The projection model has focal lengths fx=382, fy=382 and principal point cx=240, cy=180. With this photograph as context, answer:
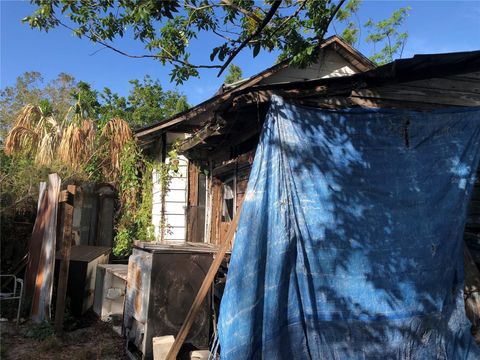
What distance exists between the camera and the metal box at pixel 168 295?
4.79 metres

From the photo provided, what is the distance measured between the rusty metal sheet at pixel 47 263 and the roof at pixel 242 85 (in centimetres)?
327

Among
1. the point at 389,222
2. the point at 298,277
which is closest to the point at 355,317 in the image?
the point at 298,277

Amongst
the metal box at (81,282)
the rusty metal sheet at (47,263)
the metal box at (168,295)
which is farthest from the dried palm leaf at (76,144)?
the metal box at (168,295)

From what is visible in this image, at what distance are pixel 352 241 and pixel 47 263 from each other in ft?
16.5

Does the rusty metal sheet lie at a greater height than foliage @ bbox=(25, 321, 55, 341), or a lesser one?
greater

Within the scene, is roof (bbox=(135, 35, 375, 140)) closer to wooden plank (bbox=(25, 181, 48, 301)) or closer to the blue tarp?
wooden plank (bbox=(25, 181, 48, 301))

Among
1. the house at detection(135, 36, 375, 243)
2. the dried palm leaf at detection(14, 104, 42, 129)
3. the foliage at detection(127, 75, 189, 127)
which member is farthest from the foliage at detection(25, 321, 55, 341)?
the foliage at detection(127, 75, 189, 127)

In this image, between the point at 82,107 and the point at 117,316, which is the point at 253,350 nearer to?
the point at 117,316

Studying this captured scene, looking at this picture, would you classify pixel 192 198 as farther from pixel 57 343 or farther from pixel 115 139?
pixel 57 343

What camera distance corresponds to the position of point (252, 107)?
495cm

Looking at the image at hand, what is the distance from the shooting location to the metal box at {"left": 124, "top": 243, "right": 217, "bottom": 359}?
15.7ft

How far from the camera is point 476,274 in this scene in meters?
4.84

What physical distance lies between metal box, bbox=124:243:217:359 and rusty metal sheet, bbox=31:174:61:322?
1.94 metres

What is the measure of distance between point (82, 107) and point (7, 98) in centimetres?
1571
